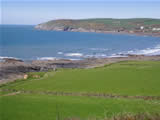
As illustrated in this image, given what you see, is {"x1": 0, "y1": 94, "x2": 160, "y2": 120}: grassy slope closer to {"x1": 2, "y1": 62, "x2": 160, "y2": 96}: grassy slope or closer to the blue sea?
{"x1": 2, "y1": 62, "x2": 160, "y2": 96}: grassy slope

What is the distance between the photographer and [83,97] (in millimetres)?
22188

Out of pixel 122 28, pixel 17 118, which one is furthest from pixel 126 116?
pixel 122 28

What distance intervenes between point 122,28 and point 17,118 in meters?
190

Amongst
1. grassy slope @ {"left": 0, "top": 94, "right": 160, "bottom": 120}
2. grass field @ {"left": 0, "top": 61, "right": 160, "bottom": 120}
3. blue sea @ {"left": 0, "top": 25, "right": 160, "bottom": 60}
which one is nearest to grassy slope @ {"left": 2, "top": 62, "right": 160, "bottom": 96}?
grass field @ {"left": 0, "top": 61, "right": 160, "bottom": 120}

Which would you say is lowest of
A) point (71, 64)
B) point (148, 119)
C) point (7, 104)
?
point (71, 64)

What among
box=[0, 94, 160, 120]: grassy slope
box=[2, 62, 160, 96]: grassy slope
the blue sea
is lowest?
the blue sea

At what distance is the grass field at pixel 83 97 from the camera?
1573 cm

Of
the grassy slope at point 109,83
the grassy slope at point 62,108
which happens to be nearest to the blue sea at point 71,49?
the grassy slope at point 109,83

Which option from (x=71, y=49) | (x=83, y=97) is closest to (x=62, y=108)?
(x=83, y=97)

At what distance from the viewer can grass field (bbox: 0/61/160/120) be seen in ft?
51.6

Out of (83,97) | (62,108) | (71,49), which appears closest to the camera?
(62,108)

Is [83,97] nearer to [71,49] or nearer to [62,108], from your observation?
[62,108]

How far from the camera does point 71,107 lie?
1744 centimetres

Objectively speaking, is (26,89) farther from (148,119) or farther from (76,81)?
(148,119)
